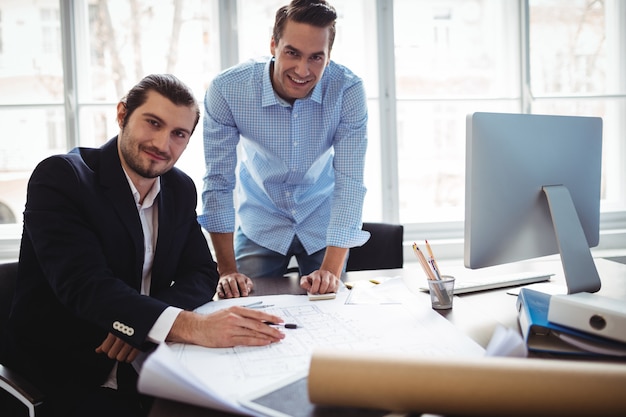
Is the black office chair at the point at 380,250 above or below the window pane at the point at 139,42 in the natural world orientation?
below

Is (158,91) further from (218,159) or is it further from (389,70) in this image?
(389,70)

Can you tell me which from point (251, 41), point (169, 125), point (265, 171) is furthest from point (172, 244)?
point (251, 41)

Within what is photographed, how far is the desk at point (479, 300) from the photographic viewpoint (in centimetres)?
71

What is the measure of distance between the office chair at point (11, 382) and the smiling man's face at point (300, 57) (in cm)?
105

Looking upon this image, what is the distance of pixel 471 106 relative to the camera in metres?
3.24

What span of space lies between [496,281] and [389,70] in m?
1.92

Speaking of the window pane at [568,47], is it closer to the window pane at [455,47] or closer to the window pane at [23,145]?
the window pane at [455,47]

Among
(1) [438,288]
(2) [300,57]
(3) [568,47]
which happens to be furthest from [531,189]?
(3) [568,47]

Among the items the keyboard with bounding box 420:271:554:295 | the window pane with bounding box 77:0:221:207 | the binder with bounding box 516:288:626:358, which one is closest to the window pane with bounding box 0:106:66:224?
the window pane with bounding box 77:0:221:207

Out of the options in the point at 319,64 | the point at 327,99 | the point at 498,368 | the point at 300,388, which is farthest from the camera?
the point at 327,99

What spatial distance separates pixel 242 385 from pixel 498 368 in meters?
0.38

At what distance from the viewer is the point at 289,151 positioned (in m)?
1.91

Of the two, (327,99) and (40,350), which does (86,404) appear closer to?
(40,350)

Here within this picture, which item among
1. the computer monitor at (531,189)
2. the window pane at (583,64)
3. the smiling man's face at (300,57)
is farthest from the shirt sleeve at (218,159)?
the window pane at (583,64)
